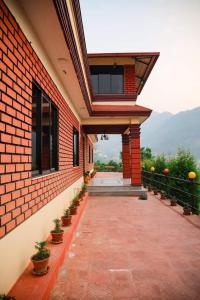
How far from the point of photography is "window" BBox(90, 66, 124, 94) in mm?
11008

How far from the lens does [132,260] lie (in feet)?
11.5

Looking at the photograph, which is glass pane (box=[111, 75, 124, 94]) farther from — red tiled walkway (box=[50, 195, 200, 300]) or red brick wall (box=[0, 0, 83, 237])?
red brick wall (box=[0, 0, 83, 237])

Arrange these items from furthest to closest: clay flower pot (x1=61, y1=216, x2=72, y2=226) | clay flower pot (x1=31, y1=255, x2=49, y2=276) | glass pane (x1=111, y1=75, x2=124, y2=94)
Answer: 1. glass pane (x1=111, y1=75, x2=124, y2=94)
2. clay flower pot (x1=61, y1=216, x2=72, y2=226)
3. clay flower pot (x1=31, y1=255, x2=49, y2=276)

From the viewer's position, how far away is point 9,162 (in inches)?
92.6

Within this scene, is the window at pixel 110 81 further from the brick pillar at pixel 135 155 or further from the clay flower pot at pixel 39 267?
the clay flower pot at pixel 39 267

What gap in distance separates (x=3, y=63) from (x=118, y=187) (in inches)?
324

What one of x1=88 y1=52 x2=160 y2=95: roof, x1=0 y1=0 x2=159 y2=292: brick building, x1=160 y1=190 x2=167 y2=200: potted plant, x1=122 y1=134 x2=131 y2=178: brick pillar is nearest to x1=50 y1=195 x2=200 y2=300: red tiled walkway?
x1=0 y1=0 x2=159 y2=292: brick building

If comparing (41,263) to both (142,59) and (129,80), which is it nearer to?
(129,80)

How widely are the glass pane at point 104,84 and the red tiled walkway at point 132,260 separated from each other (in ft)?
21.7

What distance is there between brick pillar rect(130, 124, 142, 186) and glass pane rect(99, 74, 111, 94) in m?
2.32

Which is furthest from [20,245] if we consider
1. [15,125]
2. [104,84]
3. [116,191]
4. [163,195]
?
[104,84]

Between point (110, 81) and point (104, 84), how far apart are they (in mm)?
309

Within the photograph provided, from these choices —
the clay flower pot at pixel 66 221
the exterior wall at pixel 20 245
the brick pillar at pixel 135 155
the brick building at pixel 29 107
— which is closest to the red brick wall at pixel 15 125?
the brick building at pixel 29 107

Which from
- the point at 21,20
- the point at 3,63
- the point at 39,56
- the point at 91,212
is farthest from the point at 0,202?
the point at 91,212
